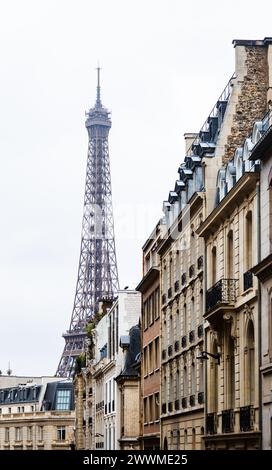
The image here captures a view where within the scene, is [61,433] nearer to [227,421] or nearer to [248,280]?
[227,421]

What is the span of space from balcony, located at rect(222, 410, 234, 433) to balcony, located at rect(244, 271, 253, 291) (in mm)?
5410

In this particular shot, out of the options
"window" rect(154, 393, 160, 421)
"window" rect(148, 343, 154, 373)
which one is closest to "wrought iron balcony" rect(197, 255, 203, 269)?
"window" rect(154, 393, 160, 421)

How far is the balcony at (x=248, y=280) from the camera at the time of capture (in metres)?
44.1

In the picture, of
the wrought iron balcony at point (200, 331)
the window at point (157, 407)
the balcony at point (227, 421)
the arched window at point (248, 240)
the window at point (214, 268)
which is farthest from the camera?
the window at point (157, 407)

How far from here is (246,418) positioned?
43938mm

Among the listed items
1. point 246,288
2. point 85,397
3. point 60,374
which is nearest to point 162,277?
point 246,288

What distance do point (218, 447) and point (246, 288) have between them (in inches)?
331

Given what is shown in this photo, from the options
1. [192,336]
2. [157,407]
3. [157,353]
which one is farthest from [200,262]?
[157,407]

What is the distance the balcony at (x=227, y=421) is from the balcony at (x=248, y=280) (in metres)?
5.41

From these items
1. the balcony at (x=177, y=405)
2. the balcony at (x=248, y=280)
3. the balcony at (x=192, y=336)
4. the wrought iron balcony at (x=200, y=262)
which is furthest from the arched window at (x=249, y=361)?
the balcony at (x=177, y=405)

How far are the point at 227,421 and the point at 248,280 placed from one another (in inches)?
253

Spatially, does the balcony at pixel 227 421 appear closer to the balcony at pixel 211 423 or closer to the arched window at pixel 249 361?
the balcony at pixel 211 423

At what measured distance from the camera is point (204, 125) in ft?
196

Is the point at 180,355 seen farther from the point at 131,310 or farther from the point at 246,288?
the point at 131,310
